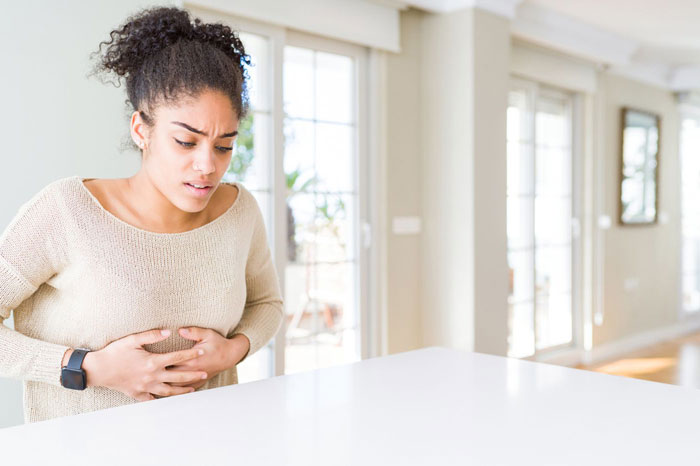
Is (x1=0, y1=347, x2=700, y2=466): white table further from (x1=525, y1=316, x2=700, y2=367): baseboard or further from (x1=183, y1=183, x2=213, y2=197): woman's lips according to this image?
(x1=525, y1=316, x2=700, y2=367): baseboard

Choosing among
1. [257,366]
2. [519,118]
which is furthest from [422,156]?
[257,366]

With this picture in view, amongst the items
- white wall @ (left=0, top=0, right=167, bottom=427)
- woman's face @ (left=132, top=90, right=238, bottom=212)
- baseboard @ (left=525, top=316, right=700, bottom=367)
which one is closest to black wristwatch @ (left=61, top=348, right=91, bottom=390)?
woman's face @ (left=132, top=90, right=238, bottom=212)

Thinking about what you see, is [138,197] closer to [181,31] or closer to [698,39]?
[181,31]

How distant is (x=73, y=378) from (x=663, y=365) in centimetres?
509

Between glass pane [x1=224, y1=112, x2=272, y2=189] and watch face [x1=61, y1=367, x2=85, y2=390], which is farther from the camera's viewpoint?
glass pane [x1=224, y1=112, x2=272, y2=189]

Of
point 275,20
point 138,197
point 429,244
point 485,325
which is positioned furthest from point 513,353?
point 138,197

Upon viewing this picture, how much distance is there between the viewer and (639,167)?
231 inches

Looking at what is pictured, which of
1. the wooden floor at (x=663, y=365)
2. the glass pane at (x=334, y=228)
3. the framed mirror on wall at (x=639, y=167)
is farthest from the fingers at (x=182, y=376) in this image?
the framed mirror on wall at (x=639, y=167)

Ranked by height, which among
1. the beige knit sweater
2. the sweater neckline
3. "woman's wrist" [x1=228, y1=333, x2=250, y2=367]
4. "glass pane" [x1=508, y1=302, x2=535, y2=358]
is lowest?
"glass pane" [x1=508, y1=302, x2=535, y2=358]

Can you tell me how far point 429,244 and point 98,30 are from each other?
2.26 m

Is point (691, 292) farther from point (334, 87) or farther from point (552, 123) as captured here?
point (334, 87)

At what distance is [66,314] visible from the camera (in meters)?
1.20

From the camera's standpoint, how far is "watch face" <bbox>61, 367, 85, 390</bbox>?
1122mm

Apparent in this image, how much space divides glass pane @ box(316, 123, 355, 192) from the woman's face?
224 cm
